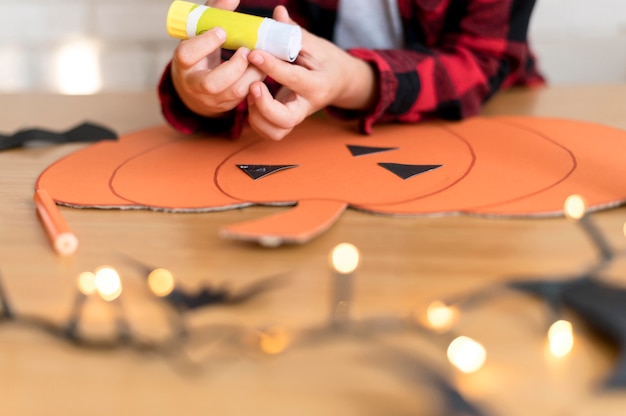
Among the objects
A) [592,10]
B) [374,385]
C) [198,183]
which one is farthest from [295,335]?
[592,10]

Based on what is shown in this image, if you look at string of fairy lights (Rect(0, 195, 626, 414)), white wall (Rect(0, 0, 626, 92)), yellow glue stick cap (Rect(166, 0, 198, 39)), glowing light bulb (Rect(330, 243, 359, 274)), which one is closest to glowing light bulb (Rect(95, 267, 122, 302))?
string of fairy lights (Rect(0, 195, 626, 414))

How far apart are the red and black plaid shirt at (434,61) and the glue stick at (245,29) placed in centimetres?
11

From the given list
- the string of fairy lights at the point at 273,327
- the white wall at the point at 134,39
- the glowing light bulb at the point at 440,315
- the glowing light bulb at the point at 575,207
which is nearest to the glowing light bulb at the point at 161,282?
the string of fairy lights at the point at 273,327

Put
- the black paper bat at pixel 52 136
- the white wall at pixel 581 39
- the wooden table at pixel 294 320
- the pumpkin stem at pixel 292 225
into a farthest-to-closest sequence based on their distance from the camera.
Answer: the white wall at pixel 581 39 → the black paper bat at pixel 52 136 → the pumpkin stem at pixel 292 225 → the wooden table at pixel 294 320

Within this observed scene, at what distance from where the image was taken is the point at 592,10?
1034 millimetres

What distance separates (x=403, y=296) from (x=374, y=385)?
67 millimetres

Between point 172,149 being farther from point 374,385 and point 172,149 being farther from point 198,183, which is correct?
point 374,385

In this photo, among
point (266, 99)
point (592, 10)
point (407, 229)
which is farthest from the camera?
point (592, 10)

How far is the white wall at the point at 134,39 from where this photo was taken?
1.05 metres

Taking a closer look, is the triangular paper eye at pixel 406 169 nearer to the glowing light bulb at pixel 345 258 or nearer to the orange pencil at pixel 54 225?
the glowing light bulb at pixel 345 258

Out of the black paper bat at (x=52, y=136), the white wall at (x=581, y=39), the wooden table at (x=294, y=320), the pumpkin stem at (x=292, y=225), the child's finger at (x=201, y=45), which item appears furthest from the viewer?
the white wall at (x=581, y=39)

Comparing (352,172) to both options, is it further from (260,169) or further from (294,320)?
(294,320)

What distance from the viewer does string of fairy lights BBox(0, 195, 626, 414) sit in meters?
0.27

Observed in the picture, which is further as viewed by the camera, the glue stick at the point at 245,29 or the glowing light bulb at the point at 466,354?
the glue stick at the point at 245,29
